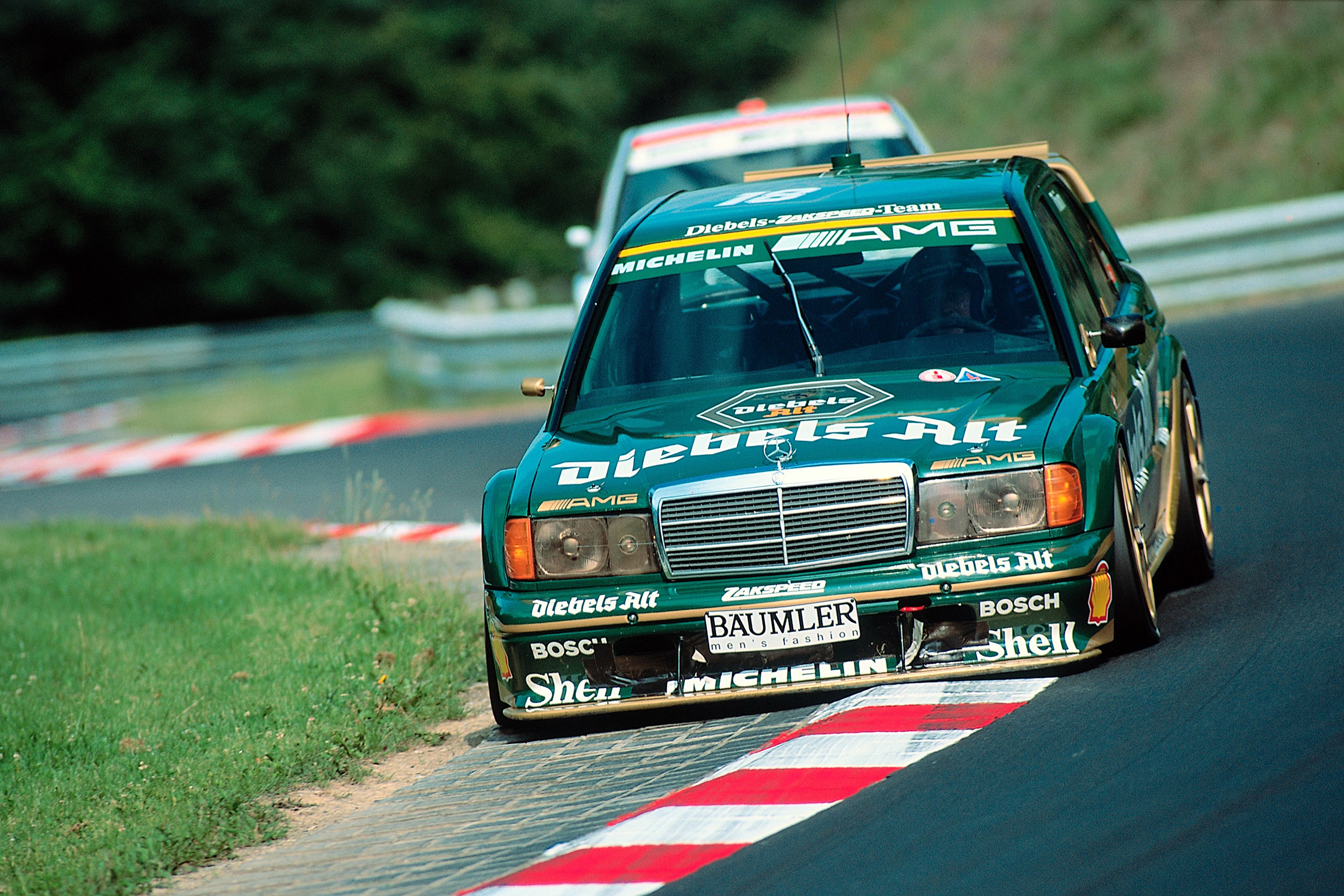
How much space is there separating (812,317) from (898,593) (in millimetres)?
1468

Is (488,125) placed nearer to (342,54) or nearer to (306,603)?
(342,54)

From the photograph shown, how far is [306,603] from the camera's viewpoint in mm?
8789

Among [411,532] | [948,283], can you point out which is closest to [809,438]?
[948,283]

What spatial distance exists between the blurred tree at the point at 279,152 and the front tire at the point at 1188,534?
3492 cm

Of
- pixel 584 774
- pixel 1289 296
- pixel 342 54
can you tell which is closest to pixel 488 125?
pixel 342 54

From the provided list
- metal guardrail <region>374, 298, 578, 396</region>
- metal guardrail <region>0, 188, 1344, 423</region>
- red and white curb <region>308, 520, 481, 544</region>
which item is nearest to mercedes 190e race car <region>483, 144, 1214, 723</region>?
red and white curb <region>308, 520, 481, 544</region>

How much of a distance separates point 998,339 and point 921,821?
7.41ft

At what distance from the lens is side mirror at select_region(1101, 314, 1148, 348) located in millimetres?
6305

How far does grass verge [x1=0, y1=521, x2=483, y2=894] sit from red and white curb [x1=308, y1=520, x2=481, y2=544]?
404mm

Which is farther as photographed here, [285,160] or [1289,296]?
[285,160]

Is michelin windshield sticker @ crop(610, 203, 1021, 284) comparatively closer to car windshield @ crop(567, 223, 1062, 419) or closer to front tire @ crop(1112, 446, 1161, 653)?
car windshield @ crop(567, 223, 1062, 419)

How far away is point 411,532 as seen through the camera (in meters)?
10.7

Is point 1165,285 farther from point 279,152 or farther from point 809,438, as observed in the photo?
point 279,152

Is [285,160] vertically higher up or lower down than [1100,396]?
higher up
